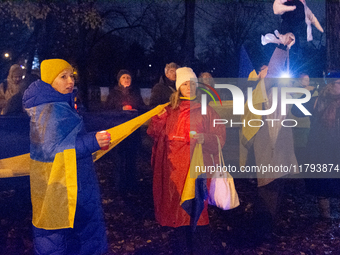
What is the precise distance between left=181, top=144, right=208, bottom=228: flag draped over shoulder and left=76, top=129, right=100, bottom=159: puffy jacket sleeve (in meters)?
1.04

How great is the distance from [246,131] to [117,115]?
8.68 feet

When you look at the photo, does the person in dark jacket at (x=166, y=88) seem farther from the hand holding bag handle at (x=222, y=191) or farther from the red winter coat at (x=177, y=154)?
the hand holding bag handle at (x=222, y=191)

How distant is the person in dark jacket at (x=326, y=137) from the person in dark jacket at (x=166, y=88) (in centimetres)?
196

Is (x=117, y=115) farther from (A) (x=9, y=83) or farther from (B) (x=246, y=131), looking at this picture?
(B) (x=246, y=131)

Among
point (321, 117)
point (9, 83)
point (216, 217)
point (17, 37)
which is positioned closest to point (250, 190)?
point (216, 217)

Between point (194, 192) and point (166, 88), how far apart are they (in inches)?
101

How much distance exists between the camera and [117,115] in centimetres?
601

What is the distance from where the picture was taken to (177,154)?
136 inches

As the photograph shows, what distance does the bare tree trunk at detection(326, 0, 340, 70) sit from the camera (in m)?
4.29

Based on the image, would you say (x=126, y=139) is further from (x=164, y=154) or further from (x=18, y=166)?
Result: (x=18, y=166)

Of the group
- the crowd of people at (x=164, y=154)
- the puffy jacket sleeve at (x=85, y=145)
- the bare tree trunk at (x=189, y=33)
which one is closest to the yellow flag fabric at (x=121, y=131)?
the crowd of people at (x=164, y=154)

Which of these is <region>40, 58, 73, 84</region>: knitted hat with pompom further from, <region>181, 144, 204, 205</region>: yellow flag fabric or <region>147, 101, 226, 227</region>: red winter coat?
<region>181, 144, 204, 205</region>: yellow flag fabric

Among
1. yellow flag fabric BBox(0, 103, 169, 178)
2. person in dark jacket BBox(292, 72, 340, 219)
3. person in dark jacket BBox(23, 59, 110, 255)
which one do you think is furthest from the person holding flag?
person in dark jacket BBox(292, 72, 340, 219)

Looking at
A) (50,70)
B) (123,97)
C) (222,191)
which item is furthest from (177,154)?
(123,97)
